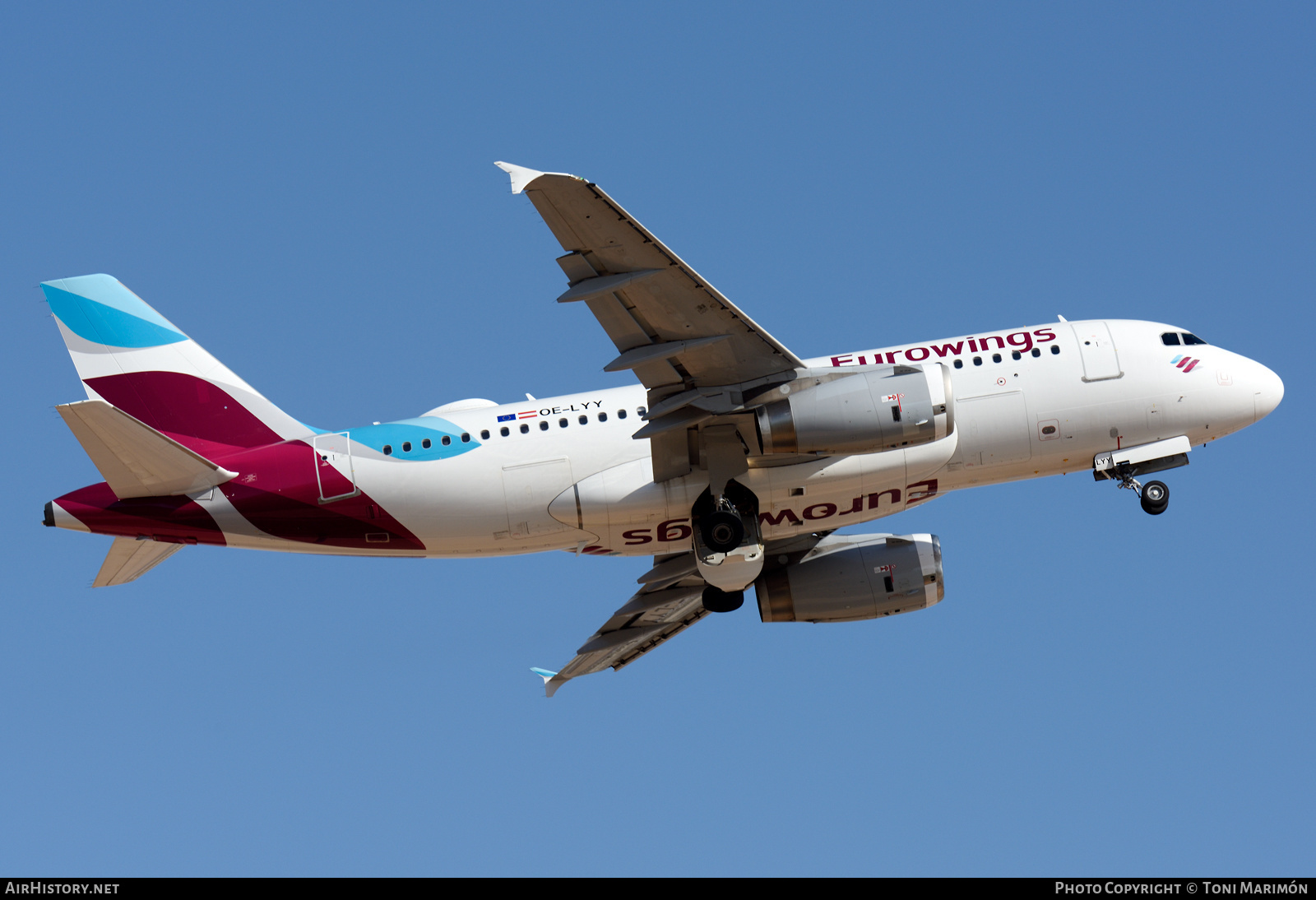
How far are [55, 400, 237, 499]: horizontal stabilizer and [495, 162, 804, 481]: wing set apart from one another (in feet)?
31.4

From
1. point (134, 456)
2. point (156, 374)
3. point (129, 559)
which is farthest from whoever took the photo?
point (156, 374)

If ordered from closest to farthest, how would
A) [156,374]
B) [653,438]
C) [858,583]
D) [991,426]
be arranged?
[653,438]
[991,426]
[156,374]
[858,583]

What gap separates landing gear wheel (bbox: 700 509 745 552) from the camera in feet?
102

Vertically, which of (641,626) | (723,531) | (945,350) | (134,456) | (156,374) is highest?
(156,374)

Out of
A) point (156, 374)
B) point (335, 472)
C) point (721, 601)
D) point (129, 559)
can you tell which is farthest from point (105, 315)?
point (721, 601)

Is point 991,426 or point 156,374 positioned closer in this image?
point 991,426

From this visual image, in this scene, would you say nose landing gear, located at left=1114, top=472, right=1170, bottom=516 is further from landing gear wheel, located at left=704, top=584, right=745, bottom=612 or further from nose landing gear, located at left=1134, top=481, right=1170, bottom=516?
landing gear wheel, located at left=704, top=584, right=745, bottom=612

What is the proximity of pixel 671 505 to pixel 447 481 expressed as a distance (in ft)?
16.4

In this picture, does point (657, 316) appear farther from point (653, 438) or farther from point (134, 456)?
point (134, 456)

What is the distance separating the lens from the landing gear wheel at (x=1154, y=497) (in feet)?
111

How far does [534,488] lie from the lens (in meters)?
31.8

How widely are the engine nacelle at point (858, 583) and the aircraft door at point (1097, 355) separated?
6223 mm

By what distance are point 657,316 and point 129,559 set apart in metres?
13.8
